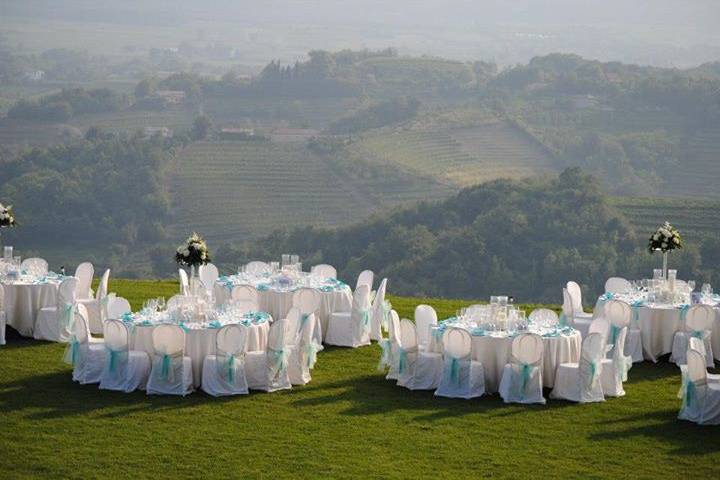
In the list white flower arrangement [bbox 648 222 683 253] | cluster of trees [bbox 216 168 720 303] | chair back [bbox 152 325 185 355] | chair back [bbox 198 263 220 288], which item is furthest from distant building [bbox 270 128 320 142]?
chair back [bbox 152 325 185 355]

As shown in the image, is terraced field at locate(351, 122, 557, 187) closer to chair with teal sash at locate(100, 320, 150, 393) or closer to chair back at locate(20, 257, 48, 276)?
chair back at locate(20, 257, 48, 276)

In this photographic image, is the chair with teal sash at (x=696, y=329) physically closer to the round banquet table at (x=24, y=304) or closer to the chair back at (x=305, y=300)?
the chair back at (x=305, y=300)

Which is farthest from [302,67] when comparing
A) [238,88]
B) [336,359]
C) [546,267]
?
[336,359]

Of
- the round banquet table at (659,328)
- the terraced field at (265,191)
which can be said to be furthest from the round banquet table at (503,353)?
the terraced field at (265,191)

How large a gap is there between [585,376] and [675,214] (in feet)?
121

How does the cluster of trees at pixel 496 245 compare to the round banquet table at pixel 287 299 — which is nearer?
the round banquet table at pixel 287 299

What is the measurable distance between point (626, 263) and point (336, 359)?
91.7 feet

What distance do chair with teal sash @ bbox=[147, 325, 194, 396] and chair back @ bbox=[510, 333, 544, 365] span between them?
142 inches

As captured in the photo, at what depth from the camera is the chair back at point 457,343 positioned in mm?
14414

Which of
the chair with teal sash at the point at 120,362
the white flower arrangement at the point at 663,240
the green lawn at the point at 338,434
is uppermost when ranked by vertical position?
the white flower arrangement at the point at 663,240

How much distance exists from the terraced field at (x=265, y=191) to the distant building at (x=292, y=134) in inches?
56.7

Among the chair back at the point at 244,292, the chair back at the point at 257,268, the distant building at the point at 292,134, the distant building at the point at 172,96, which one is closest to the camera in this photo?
the chair back at the point at 244,292

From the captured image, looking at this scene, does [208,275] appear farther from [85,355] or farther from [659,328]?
[659,328]

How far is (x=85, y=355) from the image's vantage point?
48.2 feet
